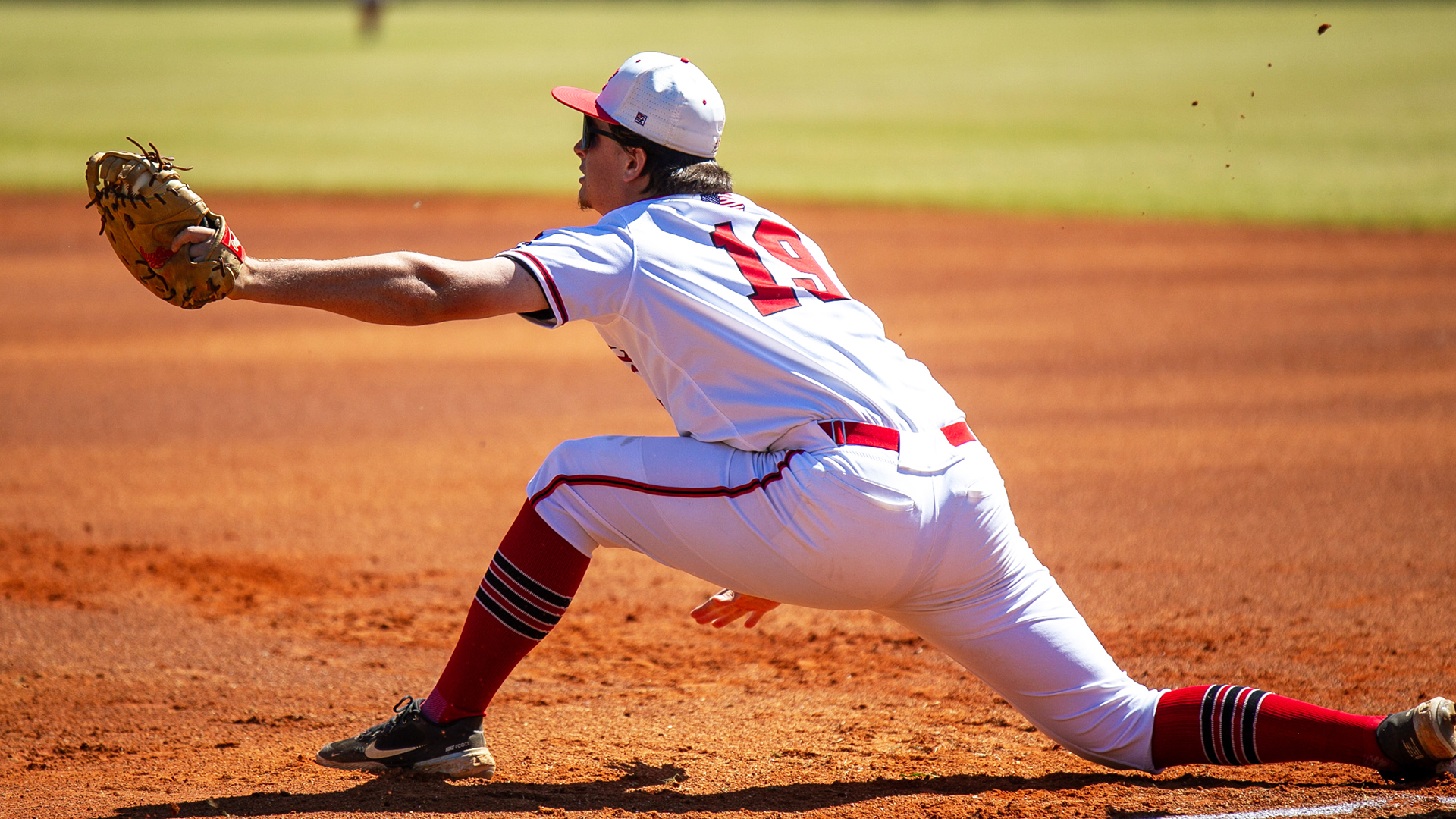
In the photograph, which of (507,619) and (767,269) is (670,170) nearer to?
(767,269)

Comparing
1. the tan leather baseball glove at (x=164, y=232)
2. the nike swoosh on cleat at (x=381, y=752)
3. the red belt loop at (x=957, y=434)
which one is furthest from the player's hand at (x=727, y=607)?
the tan leather baseball glove at (x=164, y=232)

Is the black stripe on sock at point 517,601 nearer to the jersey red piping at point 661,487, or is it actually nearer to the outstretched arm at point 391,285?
the jersey red piping at point 661,487

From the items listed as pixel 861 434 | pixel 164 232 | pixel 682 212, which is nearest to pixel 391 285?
pixel 164 232

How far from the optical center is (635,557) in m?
5.54

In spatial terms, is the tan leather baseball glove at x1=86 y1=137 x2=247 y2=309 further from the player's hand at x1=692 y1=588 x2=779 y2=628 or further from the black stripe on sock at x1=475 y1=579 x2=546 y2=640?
the player's hand at x1=692 y1=588 x2=779 y2=628

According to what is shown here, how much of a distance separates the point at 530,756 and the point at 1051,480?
3.74 metres

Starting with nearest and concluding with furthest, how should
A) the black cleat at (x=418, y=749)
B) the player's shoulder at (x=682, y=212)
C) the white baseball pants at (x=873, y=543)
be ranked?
the white baseball pants at (x=873, y=543), the player's shoulder at (x=682, y=212), the black cleat at (x=418, y=749)

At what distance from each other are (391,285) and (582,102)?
31.8 inches

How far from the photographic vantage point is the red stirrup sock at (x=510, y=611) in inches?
116

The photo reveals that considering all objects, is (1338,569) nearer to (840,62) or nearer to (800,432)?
(800,432)

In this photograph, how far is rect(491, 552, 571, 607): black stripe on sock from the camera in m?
2.96

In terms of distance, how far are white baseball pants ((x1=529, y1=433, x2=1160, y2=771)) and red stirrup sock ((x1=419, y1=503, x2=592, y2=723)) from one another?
0.06 m

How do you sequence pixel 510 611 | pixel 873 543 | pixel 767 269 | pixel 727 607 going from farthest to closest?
pixel 727 607 → pixel 510 611 → pixel 767 269 → pixel 873 543

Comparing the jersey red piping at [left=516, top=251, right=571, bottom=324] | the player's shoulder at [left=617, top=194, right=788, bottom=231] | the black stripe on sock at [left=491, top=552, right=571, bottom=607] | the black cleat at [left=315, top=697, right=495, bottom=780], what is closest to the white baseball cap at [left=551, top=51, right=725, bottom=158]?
the player's shoulder at [left=617, top=194, right=788, bottom=231]
